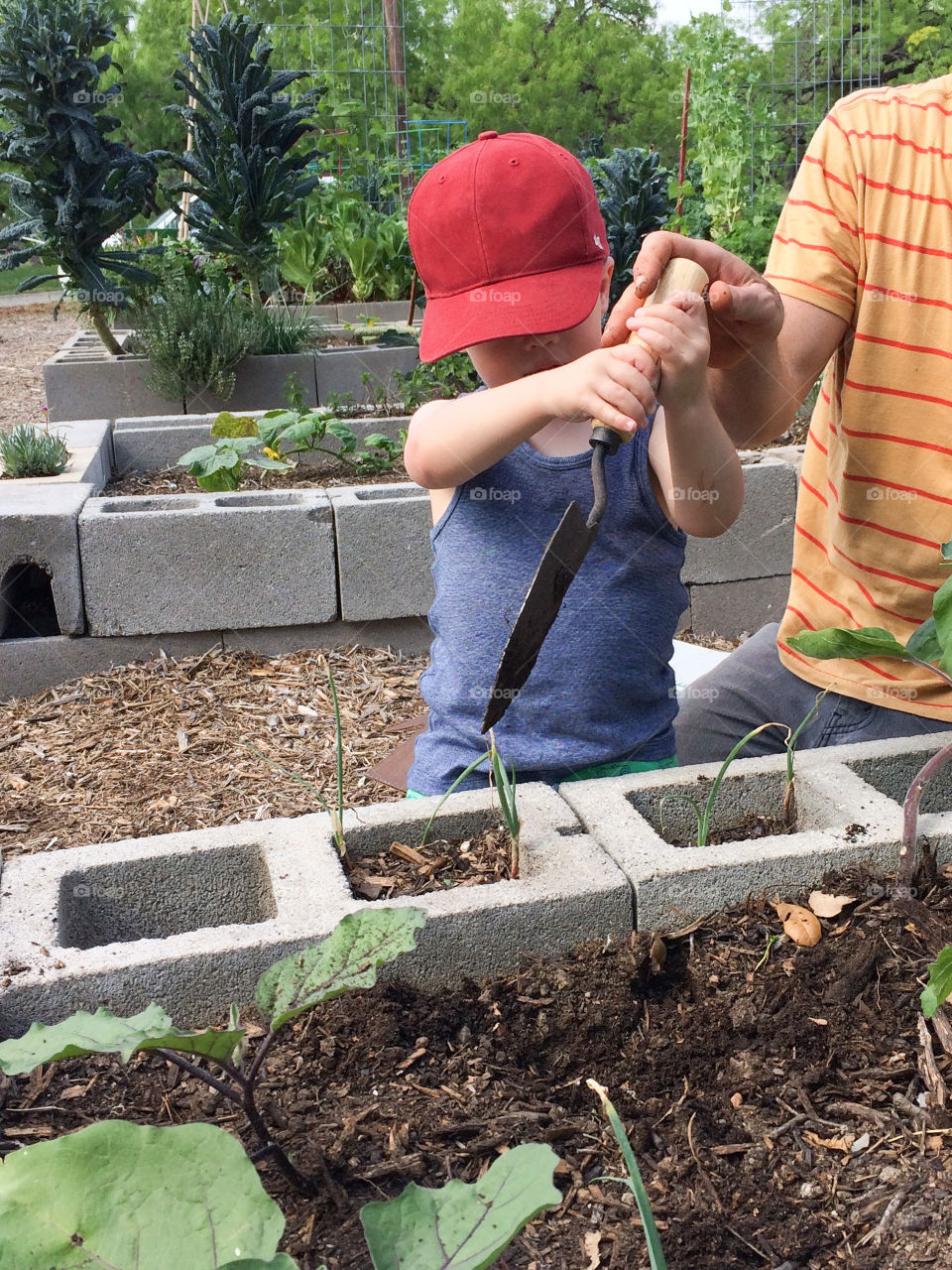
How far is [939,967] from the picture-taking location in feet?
3.37

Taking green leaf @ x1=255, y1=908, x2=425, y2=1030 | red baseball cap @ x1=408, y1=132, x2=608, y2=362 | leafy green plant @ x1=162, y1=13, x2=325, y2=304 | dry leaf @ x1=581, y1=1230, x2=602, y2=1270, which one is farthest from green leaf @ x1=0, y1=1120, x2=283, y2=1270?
leafy green plant @ x1=162, y1=13, x2=325, y2=304

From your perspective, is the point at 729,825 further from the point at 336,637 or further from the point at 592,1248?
the point at 336,637

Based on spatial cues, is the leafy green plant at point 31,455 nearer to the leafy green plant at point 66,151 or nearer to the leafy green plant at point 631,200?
the leafy green plant at point 66,151

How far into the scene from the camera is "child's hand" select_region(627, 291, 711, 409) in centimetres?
140

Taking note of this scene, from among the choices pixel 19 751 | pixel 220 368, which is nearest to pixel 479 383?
pixel 220 368

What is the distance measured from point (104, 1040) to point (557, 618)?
1179 millimetres

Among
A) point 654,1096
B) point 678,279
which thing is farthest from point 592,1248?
point 678,279

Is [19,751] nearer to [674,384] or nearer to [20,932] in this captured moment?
[20,932]

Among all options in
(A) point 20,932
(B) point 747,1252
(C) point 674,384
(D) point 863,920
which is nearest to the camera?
(B) point 747,1252

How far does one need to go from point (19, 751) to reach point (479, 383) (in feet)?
9.95

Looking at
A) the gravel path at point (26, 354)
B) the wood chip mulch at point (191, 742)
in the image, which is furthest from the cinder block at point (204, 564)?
the gravel path at point (26, 354)

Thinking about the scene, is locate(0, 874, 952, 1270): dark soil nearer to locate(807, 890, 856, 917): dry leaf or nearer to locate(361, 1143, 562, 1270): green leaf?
locate(807, 890, 856, 917): dry leaf

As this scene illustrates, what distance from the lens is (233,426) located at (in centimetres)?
434

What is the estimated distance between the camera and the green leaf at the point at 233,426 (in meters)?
4.32
